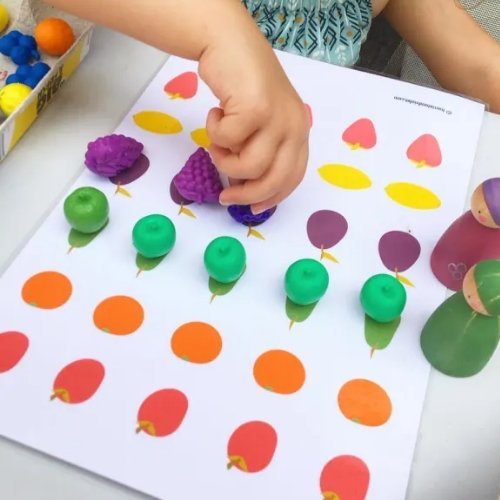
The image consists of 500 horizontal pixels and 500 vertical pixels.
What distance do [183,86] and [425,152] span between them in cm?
22

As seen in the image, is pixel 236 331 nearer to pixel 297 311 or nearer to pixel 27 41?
pixel 297 311

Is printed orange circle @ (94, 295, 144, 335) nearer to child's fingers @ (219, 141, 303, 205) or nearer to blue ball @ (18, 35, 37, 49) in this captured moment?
child's fingers @ (219, 141, 303, 205)

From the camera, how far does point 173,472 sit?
1.18ft

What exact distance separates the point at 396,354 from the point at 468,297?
68 millimetres

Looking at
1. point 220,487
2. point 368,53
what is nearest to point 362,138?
point 220,487

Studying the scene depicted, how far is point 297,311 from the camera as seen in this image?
1.42 ft

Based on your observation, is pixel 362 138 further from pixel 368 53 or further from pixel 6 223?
pixel 368 53

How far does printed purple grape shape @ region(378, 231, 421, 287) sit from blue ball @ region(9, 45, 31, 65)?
1.11 feet

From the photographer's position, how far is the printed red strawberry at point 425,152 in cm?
53

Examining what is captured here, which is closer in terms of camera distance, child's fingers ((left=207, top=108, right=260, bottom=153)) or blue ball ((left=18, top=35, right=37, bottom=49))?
child's fingers ((left=207, top=108, right=260, bottom=153))

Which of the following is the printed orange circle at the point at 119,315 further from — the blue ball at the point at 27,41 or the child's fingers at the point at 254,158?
the blue ball at the point at 27,41

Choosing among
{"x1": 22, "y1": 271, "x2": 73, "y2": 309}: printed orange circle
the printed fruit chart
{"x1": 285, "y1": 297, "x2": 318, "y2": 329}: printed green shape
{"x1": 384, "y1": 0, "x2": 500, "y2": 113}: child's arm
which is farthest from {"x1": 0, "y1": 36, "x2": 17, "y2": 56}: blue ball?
{"x1": 384, "y1": 0, "x2": 500, "y2": 113}: child's arm

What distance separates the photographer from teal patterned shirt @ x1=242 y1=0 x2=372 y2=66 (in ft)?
2.19

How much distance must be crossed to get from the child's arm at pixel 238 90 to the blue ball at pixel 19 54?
0.12 meters
